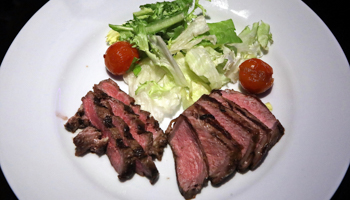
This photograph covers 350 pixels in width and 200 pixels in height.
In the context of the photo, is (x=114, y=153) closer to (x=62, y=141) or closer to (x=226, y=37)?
(x=62, y=141)

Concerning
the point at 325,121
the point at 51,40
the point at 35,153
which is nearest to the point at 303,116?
the point at 325,121

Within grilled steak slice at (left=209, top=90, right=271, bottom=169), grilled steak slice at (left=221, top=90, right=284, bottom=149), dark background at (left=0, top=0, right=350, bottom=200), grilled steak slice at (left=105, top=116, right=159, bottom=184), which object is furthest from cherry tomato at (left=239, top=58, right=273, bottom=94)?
dark background at (left=0, top=0, right=350, bottom=200)

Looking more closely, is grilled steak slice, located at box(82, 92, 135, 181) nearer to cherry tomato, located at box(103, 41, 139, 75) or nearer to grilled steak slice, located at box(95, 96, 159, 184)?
grilled steak slice, located at box(95, 96, 159, 184)

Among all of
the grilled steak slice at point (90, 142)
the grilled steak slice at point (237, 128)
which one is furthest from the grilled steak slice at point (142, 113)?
the grilled steak slice at point (237, 128)

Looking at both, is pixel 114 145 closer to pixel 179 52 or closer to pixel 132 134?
pixel 132 134

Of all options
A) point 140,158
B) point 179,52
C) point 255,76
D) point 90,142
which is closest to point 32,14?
point 179,52

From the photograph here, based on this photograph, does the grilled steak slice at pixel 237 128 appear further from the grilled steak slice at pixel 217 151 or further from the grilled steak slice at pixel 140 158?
the grilled steak slice at pixel 140 158
